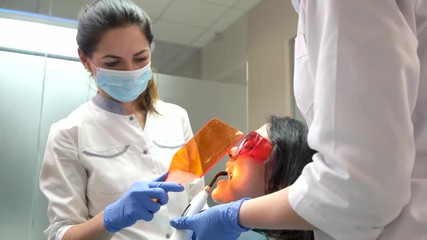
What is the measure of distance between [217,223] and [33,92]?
5.28ft

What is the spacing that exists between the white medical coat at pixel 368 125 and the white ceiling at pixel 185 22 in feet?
7.08

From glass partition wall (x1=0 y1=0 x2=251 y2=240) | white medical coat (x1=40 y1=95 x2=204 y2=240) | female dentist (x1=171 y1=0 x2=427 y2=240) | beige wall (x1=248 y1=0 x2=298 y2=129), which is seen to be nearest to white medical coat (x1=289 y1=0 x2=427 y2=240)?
female dentist (x1=171 y1=0 x2=427 y2=240)

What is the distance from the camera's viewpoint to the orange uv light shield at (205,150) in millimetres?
1188

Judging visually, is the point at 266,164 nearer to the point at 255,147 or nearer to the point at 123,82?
the point at 255,147

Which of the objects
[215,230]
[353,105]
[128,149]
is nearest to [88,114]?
[128,149]

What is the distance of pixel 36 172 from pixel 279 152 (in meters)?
1.40

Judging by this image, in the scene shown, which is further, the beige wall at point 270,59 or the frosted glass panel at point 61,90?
the beige wall at point 270,59

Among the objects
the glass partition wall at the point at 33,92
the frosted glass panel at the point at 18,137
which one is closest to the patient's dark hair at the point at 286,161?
the glass partition wall at the point at 33,92

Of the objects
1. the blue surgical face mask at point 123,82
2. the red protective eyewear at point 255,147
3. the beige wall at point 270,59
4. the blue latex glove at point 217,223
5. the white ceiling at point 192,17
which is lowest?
the blue latex glove at point 217,223

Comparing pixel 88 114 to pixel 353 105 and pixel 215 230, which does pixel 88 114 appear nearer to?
pixel 215 230

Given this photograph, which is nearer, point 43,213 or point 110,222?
point 110,222

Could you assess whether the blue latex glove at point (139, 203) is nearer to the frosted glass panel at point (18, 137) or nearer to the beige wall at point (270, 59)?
the frosted glass panel at point (18, 137)

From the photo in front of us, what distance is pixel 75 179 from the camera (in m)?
1.47

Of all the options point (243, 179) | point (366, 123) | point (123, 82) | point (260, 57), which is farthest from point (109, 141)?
point (260, 57)
